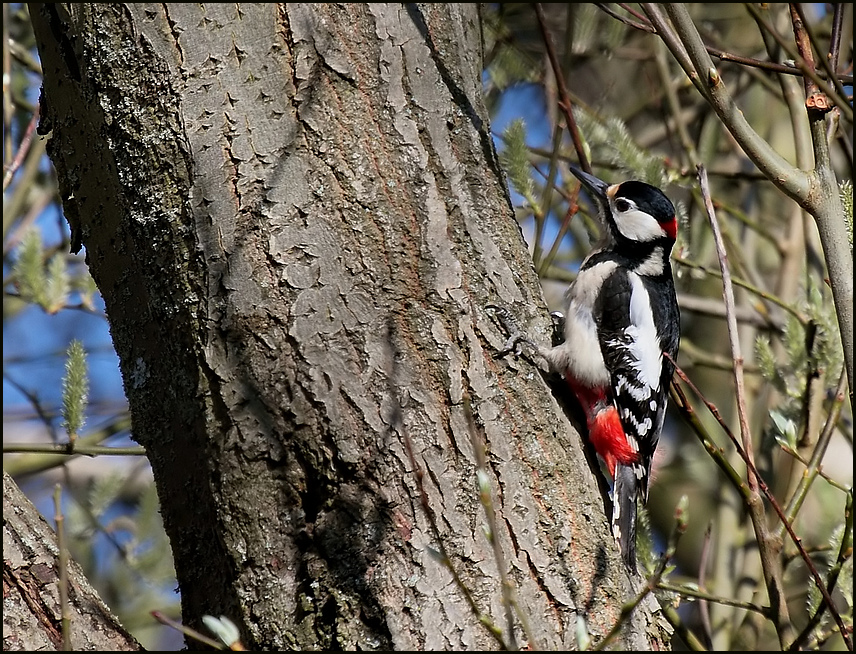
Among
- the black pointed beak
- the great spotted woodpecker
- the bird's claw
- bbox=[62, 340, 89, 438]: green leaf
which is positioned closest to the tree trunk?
the bird's claw

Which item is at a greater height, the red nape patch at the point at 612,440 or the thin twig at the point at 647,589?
the red nape patch at the point at 612,440

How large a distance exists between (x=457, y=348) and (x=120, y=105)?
3.07 feet

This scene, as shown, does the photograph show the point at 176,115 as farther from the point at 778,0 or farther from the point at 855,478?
the point at 778,0

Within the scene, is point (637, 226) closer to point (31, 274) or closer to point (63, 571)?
point (31, 274)

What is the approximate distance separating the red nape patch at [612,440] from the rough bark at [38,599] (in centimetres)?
148

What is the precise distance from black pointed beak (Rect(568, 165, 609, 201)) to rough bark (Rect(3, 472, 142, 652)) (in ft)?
7.22

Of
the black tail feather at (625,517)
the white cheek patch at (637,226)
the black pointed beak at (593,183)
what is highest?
the black pointed beak at (593,183)

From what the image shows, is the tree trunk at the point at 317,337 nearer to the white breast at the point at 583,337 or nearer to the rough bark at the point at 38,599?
the rough bark at the point at 38,599

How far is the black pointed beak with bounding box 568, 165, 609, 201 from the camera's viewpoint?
3444mm

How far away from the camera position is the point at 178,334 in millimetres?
2051

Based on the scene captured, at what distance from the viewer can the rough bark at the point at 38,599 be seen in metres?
1.84

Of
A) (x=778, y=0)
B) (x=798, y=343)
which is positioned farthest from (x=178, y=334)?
(x=778, y=0)

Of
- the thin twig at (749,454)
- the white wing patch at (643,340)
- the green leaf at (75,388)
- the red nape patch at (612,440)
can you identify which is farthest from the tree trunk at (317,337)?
the white wing patch at (643,340)

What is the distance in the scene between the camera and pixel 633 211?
3539 mm
